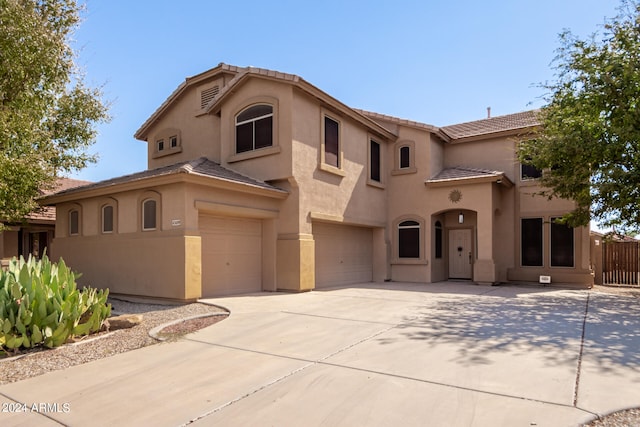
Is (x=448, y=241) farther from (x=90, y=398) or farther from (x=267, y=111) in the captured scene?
(x=90, y=398)

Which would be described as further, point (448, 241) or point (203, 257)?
point (448, 241)

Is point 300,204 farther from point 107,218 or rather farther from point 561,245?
point 561,245

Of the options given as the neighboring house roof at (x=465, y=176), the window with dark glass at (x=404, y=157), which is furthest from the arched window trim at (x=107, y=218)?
the neighboring house roof at (x=465, y=176)

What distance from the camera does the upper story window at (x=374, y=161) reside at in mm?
17006

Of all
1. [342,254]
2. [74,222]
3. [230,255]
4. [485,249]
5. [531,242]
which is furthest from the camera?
[531,242]

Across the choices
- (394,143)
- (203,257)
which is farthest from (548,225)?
(203,257)

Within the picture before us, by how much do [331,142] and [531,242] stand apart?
901 cm

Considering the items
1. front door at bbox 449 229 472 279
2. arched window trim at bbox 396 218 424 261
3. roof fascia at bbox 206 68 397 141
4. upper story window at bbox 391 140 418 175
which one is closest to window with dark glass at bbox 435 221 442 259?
front door at bbox 449 229 472 279

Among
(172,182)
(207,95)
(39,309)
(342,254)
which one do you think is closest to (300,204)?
(342,254)

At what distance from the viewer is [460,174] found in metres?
16.7

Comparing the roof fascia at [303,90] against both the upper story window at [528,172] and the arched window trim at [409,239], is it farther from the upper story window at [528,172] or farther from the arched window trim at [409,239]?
the upper story window at [528,172]

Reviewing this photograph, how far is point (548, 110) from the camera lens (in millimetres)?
13250

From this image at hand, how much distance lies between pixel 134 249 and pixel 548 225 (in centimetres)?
1494

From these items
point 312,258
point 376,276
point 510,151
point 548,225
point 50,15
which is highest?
point 50,15
